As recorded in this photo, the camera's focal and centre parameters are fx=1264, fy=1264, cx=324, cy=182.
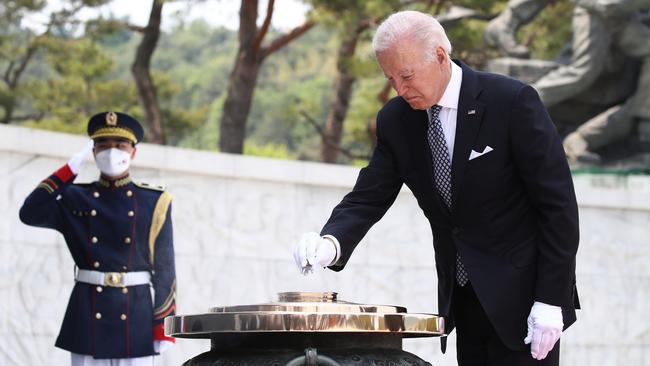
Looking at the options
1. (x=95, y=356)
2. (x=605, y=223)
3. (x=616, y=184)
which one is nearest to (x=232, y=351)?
(x=95, y=356)

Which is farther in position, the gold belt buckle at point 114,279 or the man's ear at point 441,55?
the gold belt buckle at point 114,279

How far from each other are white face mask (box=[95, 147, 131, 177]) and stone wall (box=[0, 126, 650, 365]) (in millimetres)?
2204

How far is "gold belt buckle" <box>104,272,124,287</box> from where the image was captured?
5.48 meters

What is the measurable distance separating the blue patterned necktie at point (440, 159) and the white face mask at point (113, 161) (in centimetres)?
247

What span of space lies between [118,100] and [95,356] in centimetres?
1469

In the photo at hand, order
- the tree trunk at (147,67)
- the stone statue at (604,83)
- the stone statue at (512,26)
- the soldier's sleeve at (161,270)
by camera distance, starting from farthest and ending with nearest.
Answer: the tree trunk at (147,67)
the stone statue at (512,26)
the stone statue at (604,83)
the soldier's sleeve at (161,270)

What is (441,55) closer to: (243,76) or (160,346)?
(160,346)

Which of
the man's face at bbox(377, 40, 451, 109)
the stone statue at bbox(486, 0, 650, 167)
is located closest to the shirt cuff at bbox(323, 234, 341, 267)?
the man's face at bbox(377, 40, 451, 109)

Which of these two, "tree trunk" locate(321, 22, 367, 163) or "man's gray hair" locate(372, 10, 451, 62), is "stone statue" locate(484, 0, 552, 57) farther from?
"man's gray hair" locate(372, 10, 451, 62)

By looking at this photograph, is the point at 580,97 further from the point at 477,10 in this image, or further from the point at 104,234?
the point at 104,234

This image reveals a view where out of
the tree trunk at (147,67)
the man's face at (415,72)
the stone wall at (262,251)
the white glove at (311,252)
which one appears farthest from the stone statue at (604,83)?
the white glove at (311,252)

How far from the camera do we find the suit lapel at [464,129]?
326cm

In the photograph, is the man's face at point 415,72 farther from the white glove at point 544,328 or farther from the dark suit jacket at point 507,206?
the white glove at point 544,328

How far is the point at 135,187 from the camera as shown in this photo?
5.66 meters
